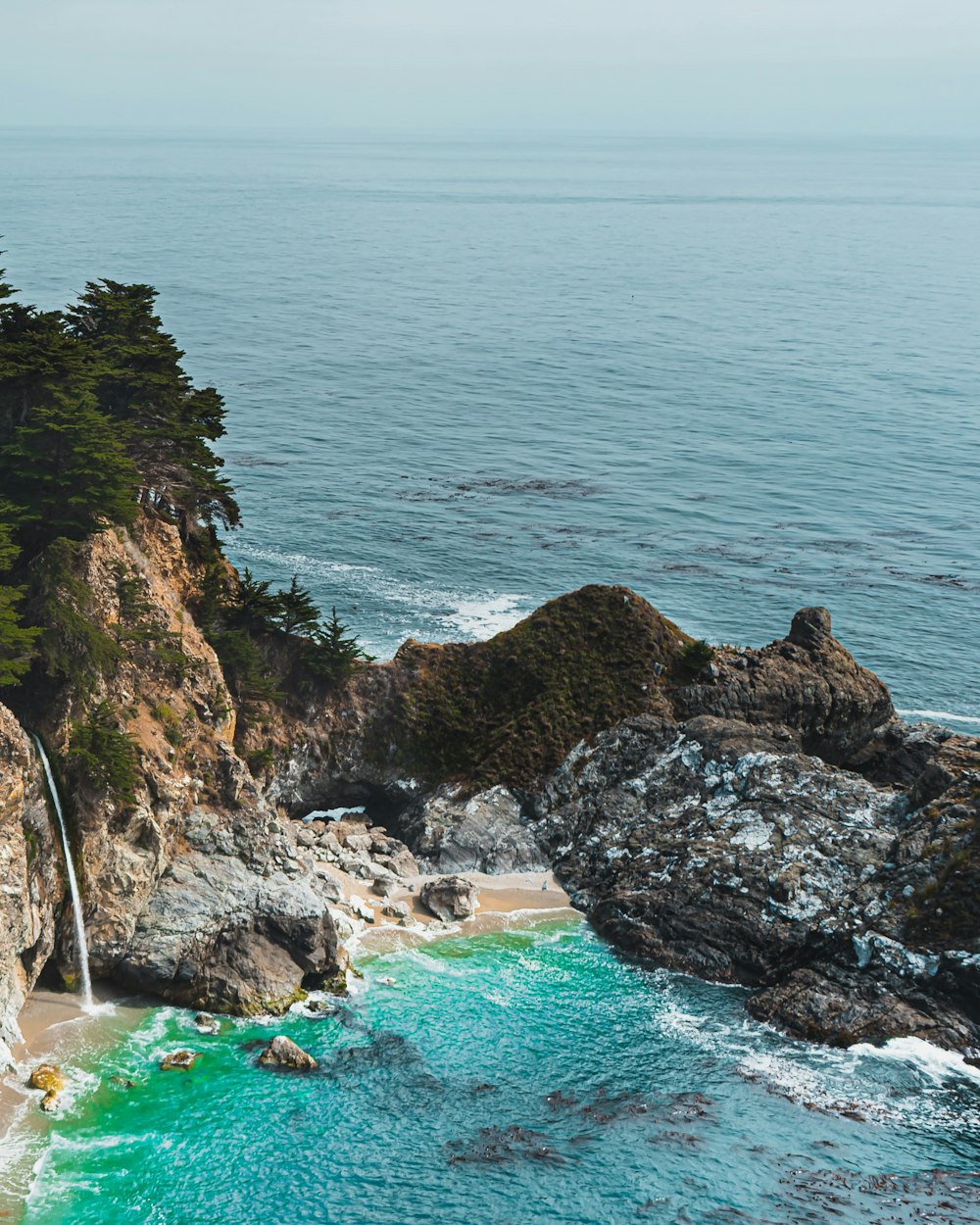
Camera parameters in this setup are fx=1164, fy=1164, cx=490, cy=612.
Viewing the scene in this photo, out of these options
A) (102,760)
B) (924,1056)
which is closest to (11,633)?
(102,760)

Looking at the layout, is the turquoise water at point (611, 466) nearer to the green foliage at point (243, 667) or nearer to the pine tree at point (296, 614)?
the pine tree at point (296, 614)

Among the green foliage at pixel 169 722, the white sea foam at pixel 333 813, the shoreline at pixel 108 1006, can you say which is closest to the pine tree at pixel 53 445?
the green foliage at pixel 169 722

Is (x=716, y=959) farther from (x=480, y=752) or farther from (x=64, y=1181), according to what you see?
(x=64, y=1181)

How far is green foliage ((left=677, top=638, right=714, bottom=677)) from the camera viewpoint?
67.5 meters

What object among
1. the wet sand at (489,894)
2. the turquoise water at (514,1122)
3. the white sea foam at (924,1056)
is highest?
the wet sand at (489,894)

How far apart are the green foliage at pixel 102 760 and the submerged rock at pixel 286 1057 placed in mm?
11530

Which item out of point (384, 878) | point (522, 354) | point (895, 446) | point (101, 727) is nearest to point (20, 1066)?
point (101, 727)

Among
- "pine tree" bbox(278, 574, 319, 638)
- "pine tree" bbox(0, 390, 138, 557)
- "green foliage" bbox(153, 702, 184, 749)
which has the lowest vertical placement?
"green foliage" bbox(153, 702, 184, 749)

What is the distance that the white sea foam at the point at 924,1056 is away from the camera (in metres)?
45.2

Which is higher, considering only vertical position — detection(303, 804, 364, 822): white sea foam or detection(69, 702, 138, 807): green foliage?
detection(69, 702, 138, 807): green foliage

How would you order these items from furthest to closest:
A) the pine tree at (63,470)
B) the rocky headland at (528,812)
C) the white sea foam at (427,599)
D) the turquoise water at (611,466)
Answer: the turquoise water at (611,466) < the white sea foam at (427,599) < the pine tree at (63,470) < the rocky headland at (528,812)

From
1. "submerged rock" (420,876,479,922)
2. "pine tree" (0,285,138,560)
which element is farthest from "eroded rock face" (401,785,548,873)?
"pine tree" (0,285,138,560)

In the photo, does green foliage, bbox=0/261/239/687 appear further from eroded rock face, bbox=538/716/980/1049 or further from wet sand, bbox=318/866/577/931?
eroded rock face, bbox=538/716/980/1049

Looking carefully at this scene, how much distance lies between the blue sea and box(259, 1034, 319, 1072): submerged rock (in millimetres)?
697
